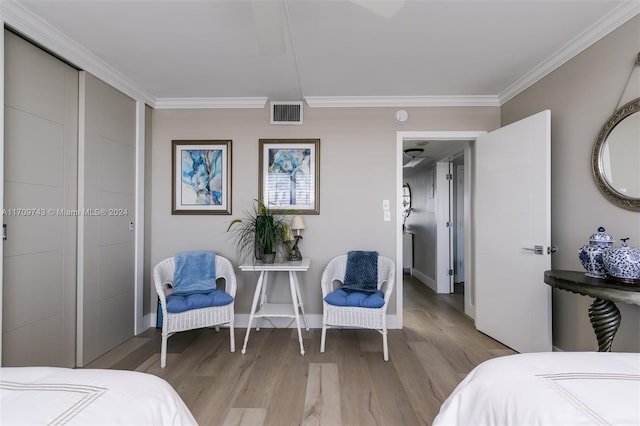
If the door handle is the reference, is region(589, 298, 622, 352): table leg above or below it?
below

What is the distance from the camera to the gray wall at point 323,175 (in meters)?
3.23

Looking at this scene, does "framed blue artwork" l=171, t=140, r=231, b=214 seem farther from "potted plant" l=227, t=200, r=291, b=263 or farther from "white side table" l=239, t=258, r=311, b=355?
"white side table" l=239, t=258, r=311, b=355

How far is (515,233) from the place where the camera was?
2.62m

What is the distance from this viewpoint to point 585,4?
1.83 meters

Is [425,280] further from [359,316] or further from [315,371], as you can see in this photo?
[315,371]

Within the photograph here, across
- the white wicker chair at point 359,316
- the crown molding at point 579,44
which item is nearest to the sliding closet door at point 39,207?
the white wicker chair at point 359,316

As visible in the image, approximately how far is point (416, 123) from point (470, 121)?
0.58m

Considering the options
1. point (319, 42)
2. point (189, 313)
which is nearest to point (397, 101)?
point (319, 42)

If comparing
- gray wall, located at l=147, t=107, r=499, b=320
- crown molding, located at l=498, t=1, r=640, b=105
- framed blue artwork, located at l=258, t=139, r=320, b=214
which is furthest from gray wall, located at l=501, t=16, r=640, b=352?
framed blue artwork, located at l=258, t=139, r=320, b=214

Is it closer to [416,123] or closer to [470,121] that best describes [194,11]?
[416,123]

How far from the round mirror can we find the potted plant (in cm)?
251

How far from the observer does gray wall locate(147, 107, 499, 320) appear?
10.6 ft

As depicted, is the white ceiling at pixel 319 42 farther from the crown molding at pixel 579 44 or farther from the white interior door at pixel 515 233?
the white interior door at pixel 515 233

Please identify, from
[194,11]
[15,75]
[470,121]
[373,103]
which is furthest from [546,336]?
[15,75]
